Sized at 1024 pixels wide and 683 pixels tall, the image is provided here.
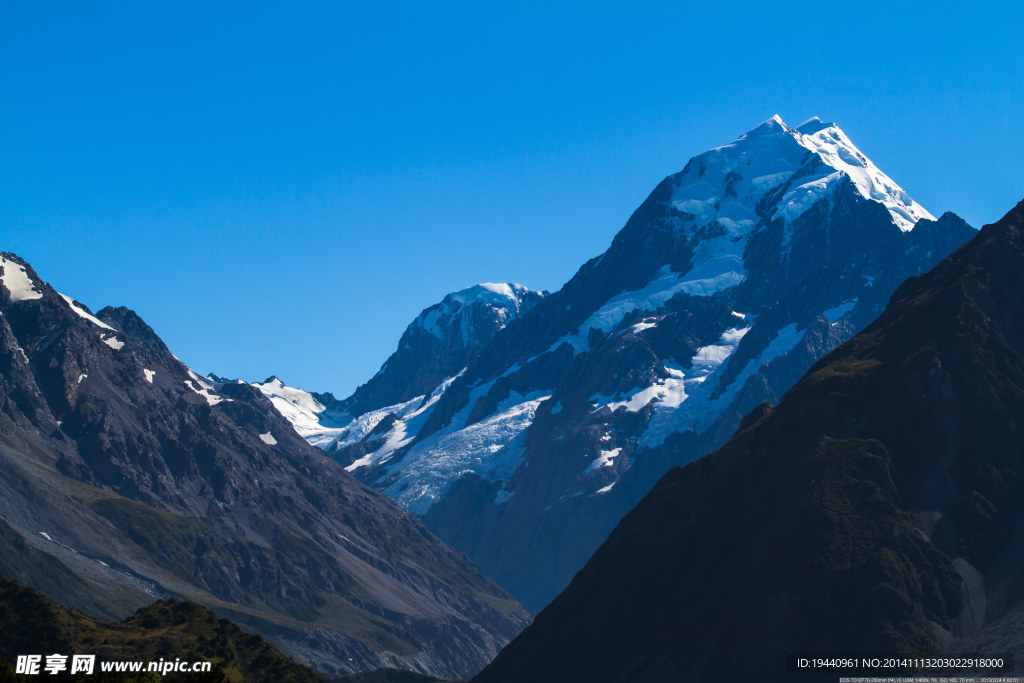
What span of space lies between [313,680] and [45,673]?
47272 millimetres

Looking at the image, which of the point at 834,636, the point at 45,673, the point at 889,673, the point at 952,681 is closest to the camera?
the point at 45,673

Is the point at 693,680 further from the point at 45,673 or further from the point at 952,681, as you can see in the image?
the point at 45,673

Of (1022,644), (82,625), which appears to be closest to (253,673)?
(82,625)

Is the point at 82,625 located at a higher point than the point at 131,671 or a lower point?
higher

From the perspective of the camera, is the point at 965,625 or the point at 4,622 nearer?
the point at 4,622

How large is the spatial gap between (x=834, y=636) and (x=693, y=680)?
73.5 feet

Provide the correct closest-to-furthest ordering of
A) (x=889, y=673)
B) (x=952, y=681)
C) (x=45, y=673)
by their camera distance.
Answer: (x=45, y=673)
(x=952, y=681)
(x=889, y=673)

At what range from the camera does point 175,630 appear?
18200cm

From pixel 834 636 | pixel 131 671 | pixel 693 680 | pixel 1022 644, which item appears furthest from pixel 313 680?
pixel 1022 644

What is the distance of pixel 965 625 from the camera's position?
19188 centimetres

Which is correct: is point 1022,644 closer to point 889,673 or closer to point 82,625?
point 889,673

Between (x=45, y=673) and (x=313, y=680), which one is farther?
(x=313, y=680)

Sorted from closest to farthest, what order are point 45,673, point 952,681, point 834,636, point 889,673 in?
point 45,673
point 952,681
point 889,673
point 834,636

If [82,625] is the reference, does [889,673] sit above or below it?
below
